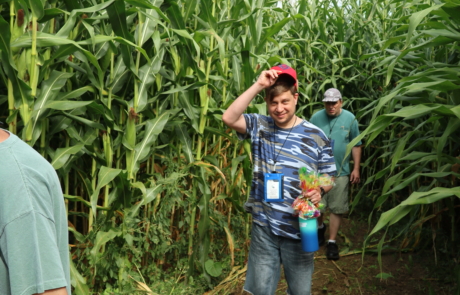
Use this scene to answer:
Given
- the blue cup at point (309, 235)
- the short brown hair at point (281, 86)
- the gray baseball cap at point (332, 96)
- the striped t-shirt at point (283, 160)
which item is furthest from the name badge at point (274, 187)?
the gray baseball cap at point (332, 96)

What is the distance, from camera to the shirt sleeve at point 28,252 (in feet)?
2.86

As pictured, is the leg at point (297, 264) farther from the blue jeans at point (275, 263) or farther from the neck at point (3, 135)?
the neck at point (3, 135)

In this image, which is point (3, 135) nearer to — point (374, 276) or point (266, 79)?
point (266, 79)

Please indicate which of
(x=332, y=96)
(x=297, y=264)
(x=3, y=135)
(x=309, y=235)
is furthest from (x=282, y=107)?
(x=332, y=96)

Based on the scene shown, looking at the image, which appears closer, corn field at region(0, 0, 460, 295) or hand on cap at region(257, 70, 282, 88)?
hand on cap at region(257, 70, 282, 88)

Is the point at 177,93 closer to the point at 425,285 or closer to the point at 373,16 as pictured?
the point at 425,285

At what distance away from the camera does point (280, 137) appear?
2.65 metres

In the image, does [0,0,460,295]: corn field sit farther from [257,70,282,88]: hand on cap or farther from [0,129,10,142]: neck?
[0,129,10,142]: neck

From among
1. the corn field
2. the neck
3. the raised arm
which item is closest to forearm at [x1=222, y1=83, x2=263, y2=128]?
the raised arm

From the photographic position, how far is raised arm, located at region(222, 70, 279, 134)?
8.22 feet

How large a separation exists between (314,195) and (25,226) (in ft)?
5.81

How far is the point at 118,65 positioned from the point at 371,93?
3931mm

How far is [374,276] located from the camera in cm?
439

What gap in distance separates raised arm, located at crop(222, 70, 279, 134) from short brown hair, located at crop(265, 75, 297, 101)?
6 cm
